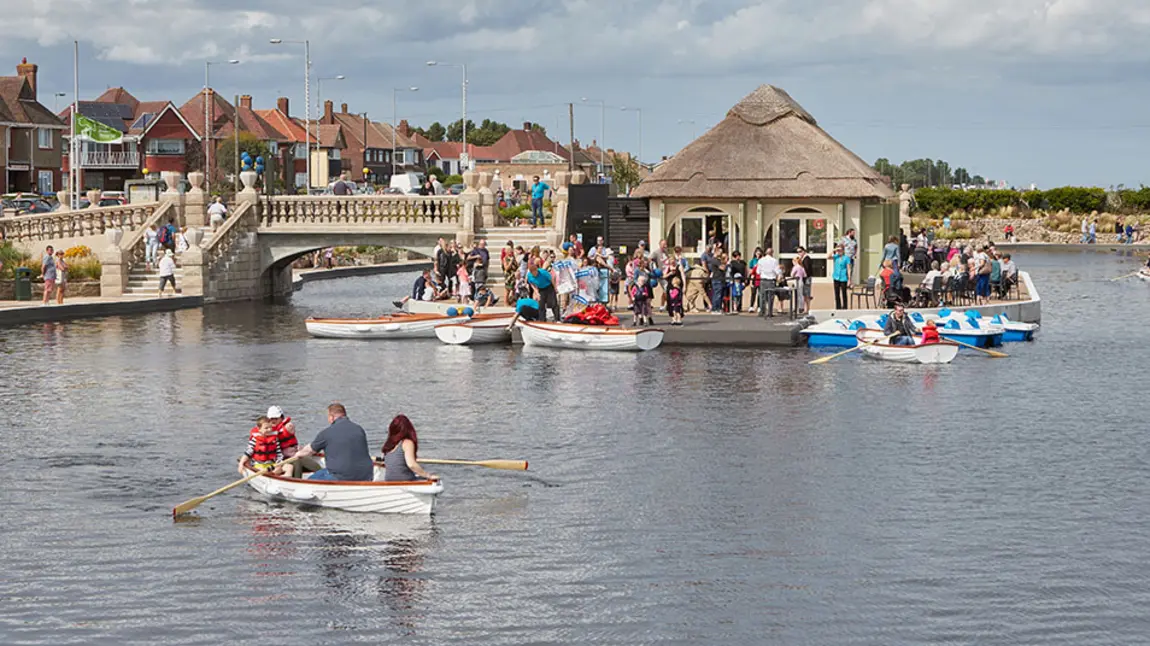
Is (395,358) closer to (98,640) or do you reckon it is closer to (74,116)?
(98,640)

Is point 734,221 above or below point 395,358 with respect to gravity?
above

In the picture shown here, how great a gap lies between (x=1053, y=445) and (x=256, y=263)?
38.5m

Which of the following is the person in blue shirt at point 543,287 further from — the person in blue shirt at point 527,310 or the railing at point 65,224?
the railing at point 65,224

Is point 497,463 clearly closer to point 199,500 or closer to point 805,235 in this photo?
point 199,500

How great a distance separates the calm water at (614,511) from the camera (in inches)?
647

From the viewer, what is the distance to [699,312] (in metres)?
43.9

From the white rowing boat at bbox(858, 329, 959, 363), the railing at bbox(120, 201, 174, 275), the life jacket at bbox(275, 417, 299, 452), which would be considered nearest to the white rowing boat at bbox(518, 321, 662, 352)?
the white rowing boat at bbox(858, 329, 959, 363)

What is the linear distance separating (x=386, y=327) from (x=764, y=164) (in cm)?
1346

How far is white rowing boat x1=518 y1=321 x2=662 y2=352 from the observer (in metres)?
37.8

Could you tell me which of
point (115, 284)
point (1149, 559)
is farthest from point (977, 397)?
point (115, 284)

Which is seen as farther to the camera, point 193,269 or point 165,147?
point 165,147

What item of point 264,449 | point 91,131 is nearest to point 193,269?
point 91,131

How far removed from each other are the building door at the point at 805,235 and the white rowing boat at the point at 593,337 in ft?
40.4

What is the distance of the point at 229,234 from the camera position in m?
57.1
